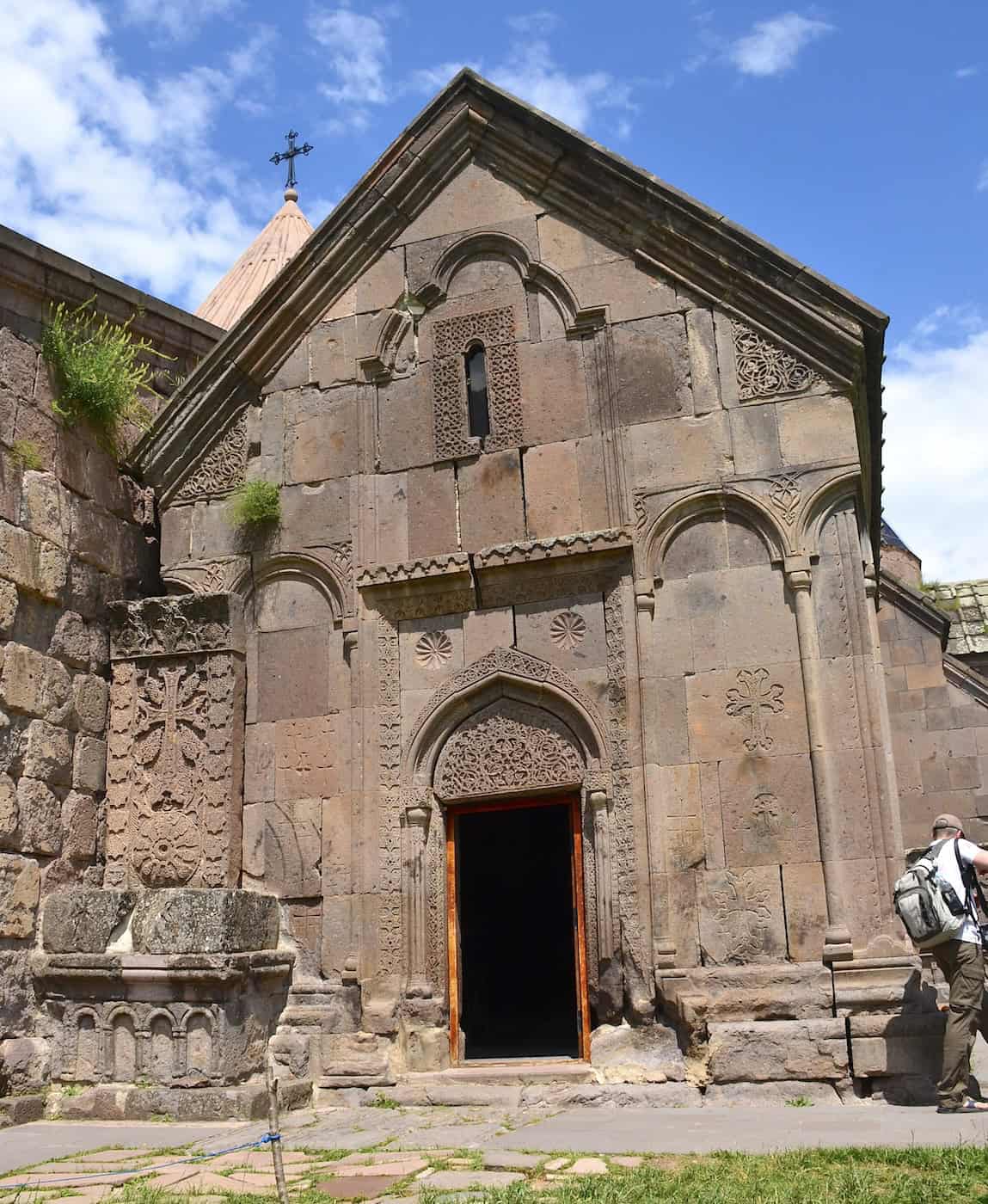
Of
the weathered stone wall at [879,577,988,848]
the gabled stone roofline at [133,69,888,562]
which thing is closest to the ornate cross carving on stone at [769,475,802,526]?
the gabled stone roofline at [133,69,888,562]

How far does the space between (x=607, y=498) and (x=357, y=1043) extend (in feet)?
12.8

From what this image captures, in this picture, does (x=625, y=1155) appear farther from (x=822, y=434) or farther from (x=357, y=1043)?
(x=822, y=434)

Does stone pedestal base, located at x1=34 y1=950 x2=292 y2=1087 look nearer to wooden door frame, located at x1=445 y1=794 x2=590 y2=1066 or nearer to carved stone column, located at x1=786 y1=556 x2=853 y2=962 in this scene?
wooden door frame, located at x1=445 y1=794 x2=590 y2=1066

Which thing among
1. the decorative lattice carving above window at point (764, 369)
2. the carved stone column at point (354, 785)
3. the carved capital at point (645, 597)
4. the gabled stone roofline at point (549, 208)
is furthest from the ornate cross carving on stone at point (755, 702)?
the carved stone column at point (354, 785)

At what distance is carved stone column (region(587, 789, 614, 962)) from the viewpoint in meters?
7.70

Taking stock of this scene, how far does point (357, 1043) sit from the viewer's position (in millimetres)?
7906

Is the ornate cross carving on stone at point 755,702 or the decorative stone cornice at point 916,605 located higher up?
the decorative stone cornice at point 916,605

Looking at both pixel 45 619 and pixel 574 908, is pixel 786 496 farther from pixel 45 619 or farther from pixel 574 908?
pixel 45 619

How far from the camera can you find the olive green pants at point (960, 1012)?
623 cm

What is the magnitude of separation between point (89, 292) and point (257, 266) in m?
9.27

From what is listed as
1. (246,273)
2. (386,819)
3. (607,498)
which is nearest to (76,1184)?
(386,819)

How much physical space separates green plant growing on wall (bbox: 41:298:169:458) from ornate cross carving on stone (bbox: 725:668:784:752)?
4.98 meters

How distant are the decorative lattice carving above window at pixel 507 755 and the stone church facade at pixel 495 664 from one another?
0.07 feet

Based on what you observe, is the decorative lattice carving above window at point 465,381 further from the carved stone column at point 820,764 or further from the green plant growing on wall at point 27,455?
the green plant growing on wall at point 27,455
